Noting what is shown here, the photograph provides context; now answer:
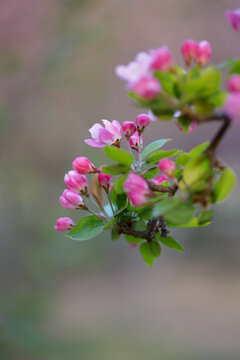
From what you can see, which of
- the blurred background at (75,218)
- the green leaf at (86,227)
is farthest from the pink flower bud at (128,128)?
the blurred background at (75,218)

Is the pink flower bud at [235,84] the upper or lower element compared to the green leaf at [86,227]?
lower

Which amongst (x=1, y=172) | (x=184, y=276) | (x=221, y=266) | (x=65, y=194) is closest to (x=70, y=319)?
(x=184, y=276)

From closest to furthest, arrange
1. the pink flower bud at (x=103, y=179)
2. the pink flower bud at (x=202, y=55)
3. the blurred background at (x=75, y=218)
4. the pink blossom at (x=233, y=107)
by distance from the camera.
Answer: the pink blossom at (x=233, y=107), the pink flower bud at (x=202, y=55), the pink flower bud at (x=103, y=179), the blurred background at (x=75, y=218)

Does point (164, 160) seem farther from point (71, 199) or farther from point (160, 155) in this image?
point (71, 199)

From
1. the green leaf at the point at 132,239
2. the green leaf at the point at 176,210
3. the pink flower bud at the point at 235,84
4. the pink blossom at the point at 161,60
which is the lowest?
the green leaf at the point at 176,210

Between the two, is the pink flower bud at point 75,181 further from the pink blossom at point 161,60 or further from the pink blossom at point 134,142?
the pink blossom at point 161,60

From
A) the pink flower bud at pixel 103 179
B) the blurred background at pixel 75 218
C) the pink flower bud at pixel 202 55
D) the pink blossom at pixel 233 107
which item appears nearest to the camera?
the pink blossom at pixel 233 107

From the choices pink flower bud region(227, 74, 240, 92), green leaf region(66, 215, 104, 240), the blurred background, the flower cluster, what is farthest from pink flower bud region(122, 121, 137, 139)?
the blurred background
